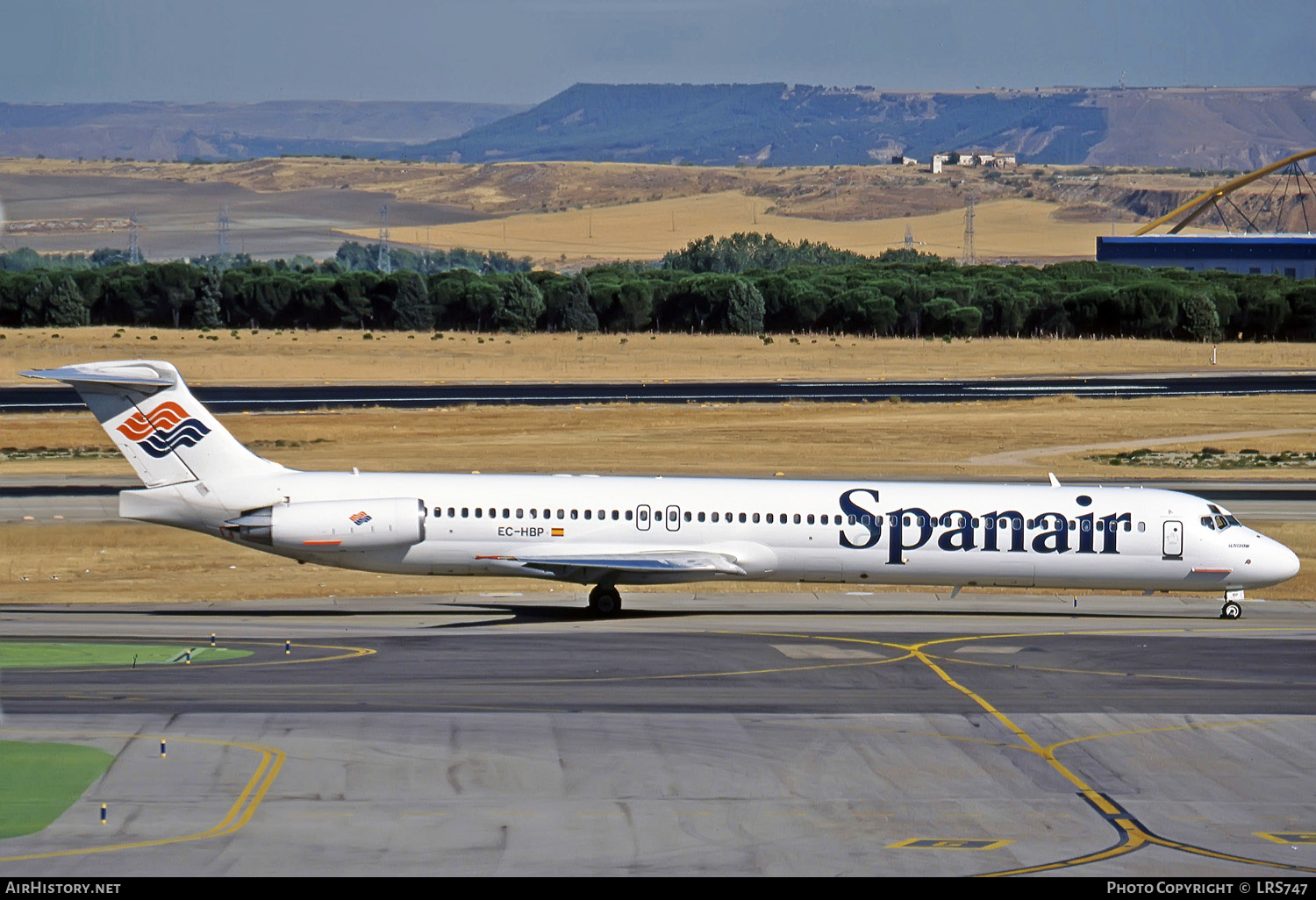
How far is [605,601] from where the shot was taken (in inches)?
1515

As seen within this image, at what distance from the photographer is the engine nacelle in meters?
37.1

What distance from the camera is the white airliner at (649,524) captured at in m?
37.5

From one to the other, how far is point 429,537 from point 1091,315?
9440cm

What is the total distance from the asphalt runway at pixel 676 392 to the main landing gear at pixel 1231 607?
4354 cm

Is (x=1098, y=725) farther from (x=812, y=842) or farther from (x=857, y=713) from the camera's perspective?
(x=812, y=842)

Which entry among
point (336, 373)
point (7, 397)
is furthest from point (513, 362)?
point (7, 397)

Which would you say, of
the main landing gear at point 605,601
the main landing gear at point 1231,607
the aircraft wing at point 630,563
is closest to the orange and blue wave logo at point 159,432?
the aircraft wing at point 630,563

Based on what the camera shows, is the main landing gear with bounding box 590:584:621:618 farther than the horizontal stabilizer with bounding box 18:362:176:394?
Yes

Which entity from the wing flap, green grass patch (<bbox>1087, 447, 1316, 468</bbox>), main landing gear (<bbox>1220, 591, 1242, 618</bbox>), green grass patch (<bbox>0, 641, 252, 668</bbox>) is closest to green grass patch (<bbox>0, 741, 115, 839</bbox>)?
green grass patch (<bbox>0, 641, 252, 668</bbox>)

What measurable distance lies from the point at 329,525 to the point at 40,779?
14.3 m

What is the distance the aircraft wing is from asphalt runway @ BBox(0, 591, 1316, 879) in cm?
125

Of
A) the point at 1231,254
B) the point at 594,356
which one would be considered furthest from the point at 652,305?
the point at 1231,254

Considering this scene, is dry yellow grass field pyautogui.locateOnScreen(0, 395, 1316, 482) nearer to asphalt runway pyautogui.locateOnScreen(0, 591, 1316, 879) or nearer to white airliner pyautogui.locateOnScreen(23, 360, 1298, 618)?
white airliner pyautogui.locateOnScreen(23, 360, 1298, 618)

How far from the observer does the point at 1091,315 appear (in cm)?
12281
